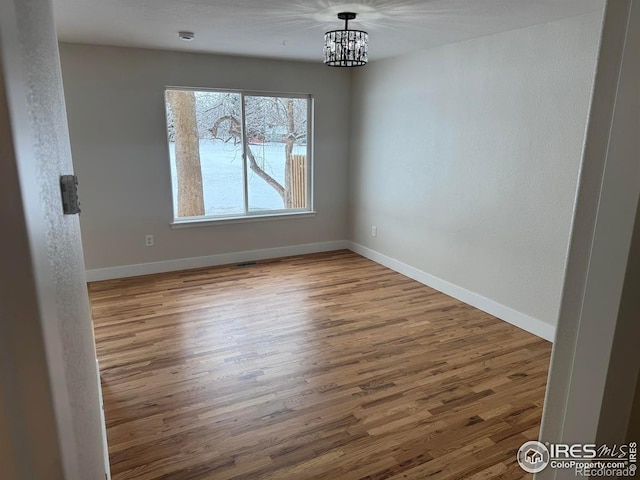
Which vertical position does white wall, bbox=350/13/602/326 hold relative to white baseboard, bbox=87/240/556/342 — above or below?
above

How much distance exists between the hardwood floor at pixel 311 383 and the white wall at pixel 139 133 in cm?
69

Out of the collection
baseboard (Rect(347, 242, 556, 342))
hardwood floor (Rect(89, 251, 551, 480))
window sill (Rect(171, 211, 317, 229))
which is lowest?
hardwood floor (Rect(89, 251, 551, 480))

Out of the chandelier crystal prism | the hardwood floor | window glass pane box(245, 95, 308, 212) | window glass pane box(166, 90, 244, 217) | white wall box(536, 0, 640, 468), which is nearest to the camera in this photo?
white wall box(536, 0, 640, 468)

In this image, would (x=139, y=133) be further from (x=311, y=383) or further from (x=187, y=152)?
(x=311, y=383)

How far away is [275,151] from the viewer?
520cm

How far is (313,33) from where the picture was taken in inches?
138

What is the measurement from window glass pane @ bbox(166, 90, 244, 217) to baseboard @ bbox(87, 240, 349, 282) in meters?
0.54

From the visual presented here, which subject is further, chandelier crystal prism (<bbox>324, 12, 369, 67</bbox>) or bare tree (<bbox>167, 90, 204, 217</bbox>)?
bare tree (<bbox>167, 90, 204, 217</bbox>)

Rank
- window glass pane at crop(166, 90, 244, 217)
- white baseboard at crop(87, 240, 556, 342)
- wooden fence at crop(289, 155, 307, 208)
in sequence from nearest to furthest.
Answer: white baseboard at crop(87, 240, 556, 342), window glass pane at crop(166, 90, 244, 217), wooden fence at crop(289, 155, 307, 208)

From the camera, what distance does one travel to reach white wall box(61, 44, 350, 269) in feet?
13.5

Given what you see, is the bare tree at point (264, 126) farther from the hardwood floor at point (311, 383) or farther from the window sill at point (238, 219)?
the hardwood floor at point (311, 383)

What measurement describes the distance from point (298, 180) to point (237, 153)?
2.87 feet

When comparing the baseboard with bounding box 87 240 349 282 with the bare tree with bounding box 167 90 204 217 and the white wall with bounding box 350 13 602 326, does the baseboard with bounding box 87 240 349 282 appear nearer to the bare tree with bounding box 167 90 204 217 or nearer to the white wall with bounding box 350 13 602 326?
the bare tree with bounding box 167 90 204 217

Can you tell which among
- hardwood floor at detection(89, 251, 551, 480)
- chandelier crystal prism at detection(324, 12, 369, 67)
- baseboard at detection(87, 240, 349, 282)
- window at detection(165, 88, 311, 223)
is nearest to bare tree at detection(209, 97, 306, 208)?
window at detection(165, 88, 311, 223)
